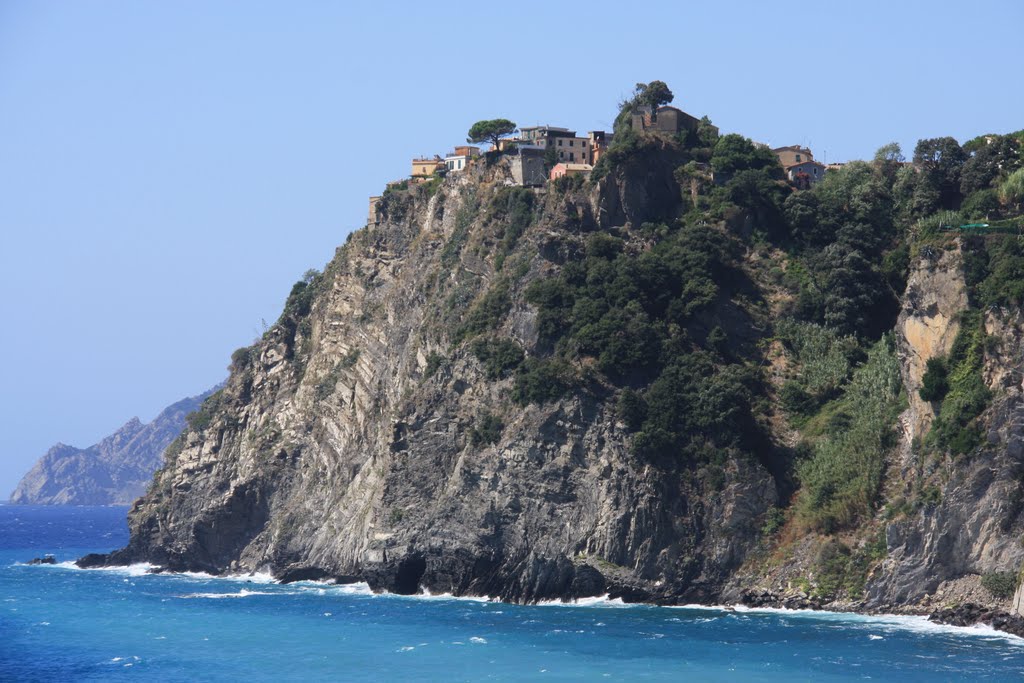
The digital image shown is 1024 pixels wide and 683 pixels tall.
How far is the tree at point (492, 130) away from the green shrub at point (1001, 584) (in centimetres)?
4500

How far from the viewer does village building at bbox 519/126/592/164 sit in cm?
9788

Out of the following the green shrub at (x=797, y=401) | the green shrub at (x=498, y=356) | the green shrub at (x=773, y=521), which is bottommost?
the green shrub at (x=773, y=521)

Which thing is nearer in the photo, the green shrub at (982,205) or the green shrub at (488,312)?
the green shrub at (982,205)

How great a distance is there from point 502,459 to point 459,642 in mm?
14078

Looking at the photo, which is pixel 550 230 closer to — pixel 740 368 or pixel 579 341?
pixel 579 341

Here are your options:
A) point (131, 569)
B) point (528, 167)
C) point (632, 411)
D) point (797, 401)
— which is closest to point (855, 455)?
point (797, 401)

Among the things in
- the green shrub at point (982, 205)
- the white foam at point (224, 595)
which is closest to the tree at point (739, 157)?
the green shrub at point (982, 205)

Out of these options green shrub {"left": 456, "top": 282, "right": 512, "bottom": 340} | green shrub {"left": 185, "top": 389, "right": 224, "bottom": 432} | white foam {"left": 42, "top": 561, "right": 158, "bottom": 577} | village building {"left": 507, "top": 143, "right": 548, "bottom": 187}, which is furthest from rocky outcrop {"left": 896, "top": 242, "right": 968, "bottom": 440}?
white foam {"left": 42, "top": 561, "right": 158, "bottom": 577}

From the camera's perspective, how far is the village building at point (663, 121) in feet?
313

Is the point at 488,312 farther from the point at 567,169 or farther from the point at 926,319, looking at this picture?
the point at 926,319

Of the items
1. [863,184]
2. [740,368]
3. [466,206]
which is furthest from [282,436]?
[863,184]

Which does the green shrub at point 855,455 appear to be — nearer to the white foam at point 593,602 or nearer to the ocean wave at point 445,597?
the white foam at point 593,602

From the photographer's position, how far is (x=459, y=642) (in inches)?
2709

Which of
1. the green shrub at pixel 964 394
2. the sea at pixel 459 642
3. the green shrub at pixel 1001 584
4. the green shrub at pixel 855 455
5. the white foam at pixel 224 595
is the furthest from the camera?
the white foam at pixel 224 595
